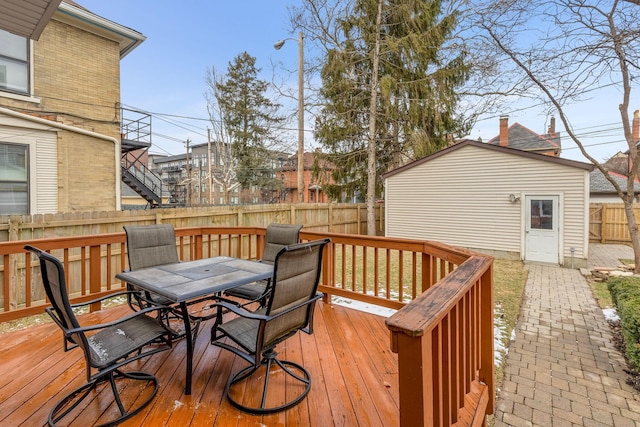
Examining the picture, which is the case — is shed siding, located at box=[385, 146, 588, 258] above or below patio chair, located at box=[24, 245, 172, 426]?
above

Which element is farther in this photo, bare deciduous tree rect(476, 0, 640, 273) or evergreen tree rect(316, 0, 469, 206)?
evergreen tree rect(316, 0, 469, 206)

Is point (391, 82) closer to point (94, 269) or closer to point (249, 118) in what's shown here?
point (249, 118)

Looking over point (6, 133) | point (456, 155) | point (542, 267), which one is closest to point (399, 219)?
point (456, 155)

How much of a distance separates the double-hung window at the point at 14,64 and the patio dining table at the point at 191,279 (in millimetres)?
6766

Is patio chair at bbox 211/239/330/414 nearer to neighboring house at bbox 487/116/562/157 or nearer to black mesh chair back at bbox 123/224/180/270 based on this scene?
black mesh chair back at bbox 123/224/180/270

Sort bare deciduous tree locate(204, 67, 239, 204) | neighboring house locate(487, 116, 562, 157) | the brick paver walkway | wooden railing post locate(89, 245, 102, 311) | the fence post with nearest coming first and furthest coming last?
1. the brick paver walkway
2. wooden railing post locate(89, 245, 102, 311)
3. the fence post
4. bare deciduous tree locate(204, 67, 239, 204)
5. neighboring house locate(487, 116, 562, 157)

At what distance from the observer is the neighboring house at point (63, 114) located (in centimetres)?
652

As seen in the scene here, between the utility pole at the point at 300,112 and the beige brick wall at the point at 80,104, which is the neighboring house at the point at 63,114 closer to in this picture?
the beige brick wall at the point at 80,104

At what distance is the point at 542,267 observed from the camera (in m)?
8.35

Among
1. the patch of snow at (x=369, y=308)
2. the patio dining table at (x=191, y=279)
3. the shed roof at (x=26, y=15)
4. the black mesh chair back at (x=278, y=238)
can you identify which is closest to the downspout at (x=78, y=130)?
the shed roof at (x=26, y=15)

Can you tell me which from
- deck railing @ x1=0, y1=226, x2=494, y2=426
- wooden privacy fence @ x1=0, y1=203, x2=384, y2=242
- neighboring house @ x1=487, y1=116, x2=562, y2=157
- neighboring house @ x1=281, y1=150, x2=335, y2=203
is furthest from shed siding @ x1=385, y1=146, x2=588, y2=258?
deck railing @ x1=0, y1=226, x2=494, y2=426

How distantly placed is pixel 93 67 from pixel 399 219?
1022cm

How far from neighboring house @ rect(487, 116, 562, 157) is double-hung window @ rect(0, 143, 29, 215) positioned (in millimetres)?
17292

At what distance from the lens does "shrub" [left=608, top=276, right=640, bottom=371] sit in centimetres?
316
